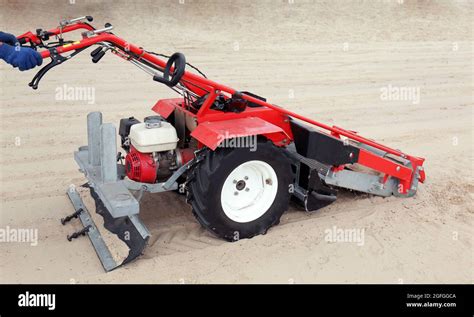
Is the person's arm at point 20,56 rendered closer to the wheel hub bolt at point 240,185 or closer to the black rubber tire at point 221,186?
the black rubber tire at point 221,186

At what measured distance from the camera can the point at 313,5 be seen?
55.3 ft

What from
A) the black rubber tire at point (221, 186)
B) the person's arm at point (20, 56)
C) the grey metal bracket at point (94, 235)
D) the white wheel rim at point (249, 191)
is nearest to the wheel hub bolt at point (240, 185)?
the white wheel rim at point (249, 191)

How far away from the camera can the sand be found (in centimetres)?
370

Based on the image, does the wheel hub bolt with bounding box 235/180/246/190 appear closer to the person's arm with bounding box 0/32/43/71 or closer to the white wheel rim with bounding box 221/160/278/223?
the white wheel rim with bounding box 221/160/278/223

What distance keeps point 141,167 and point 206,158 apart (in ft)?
1.71

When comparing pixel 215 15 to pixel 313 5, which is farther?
pixel 313 5

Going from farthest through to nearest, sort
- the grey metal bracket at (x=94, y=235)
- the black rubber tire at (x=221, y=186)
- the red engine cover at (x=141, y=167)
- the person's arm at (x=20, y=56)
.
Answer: the red engine cover at (x=141, y=167) < the black rubber tire at (x=221, y=186) < the grey metal bracket at (x=94, y=235) < the person's arm at (x=20, y=56)

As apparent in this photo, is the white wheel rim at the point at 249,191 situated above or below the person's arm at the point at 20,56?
below

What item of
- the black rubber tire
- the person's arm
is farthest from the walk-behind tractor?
the person's arm

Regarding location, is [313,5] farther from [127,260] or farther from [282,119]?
[127,260]

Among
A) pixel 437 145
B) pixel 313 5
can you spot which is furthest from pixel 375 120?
pixel 313 5

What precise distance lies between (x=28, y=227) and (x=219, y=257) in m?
1.55

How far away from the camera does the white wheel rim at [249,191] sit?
156 inches

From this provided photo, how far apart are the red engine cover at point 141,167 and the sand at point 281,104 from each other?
0.47 meters
